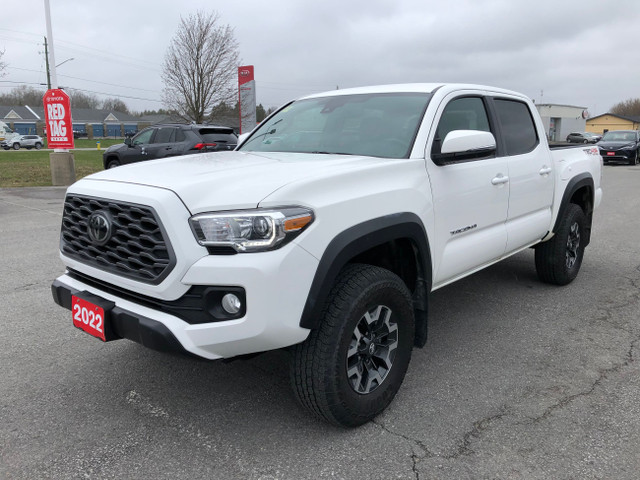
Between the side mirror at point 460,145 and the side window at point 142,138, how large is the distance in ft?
43.7

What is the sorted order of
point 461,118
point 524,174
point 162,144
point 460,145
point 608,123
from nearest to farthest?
point 460,145
point 461,118
point 524,174
point 162,144
point 608,123

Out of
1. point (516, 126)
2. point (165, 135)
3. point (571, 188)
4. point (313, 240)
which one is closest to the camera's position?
point (313, 240)

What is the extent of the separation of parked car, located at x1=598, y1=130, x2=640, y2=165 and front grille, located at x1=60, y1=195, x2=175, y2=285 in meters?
25.6

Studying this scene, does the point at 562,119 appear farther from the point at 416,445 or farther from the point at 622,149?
the point at 416,445

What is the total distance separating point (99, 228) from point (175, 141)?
1236 cm

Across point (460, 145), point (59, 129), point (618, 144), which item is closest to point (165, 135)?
point (59, 129)

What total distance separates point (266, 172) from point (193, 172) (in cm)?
39

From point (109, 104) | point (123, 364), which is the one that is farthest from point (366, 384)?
point (109, 104)

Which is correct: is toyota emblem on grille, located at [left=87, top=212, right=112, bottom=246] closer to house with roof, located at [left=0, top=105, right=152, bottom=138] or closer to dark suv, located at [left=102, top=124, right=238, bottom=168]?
dark suv, located at [left=102, top=124, right=238, bottom=168]

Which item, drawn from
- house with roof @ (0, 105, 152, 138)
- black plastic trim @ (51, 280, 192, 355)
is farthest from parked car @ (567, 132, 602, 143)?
house with roof @ (0, 105, 152, 138)

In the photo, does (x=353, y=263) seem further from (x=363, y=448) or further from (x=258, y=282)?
(x=363, y=448)

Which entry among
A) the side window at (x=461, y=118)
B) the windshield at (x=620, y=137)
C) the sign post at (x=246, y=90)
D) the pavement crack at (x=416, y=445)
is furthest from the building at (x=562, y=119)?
the pavement crack at (x=416, y=445)

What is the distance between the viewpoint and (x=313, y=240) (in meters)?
2.34

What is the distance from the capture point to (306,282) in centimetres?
232
